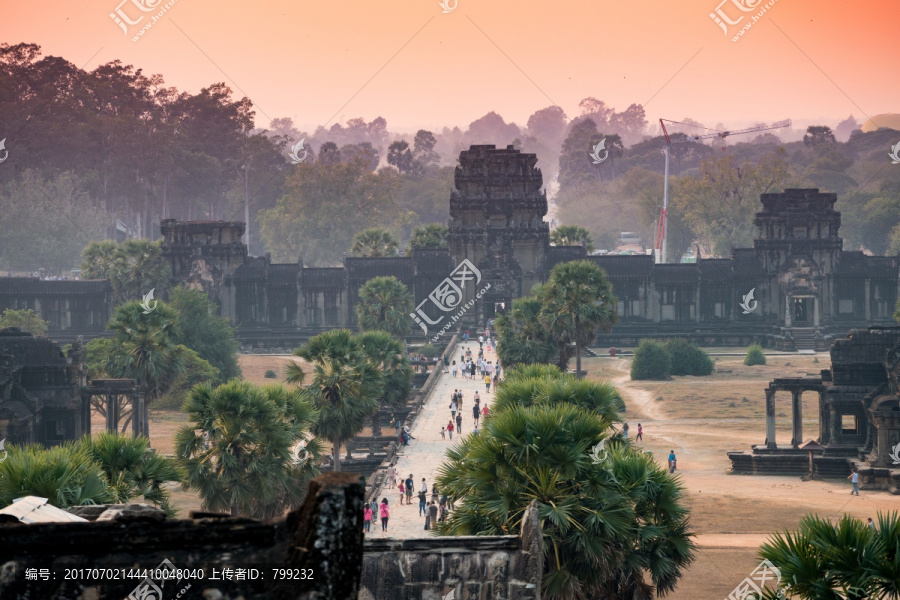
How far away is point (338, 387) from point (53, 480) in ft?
80.5

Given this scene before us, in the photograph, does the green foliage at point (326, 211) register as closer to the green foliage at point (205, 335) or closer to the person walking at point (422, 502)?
the green foliage at point (205, 335)

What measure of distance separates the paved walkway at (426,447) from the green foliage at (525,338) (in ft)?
8.58

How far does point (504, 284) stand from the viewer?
9769cm

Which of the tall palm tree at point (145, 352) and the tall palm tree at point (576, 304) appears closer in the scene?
the tall palm tree at point (145, 352)

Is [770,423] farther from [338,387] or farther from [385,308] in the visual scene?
[385,308]

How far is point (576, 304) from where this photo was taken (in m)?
65.2

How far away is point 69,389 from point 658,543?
32.6 meters

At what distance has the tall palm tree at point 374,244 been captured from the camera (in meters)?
105

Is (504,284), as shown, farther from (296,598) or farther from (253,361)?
(296,598)

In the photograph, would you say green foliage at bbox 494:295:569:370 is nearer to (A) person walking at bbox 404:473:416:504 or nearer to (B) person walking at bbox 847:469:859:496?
(B) person walking at bbox 847:469:859:496

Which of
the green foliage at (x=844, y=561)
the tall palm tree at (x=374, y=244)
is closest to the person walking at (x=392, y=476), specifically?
the green foliage at (x=844, y=561)

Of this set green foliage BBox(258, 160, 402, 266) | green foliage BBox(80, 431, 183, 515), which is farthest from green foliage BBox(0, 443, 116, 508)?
green foliage BBox(258, 160, 402, 266)

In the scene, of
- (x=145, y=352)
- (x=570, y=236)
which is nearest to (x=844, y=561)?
(x=145, y=352)

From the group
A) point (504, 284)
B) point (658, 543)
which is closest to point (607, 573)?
point (658, 543)
